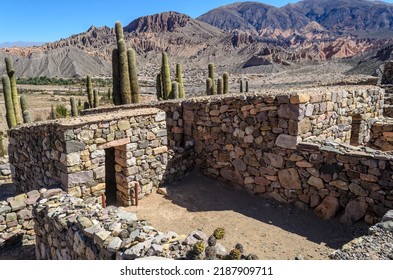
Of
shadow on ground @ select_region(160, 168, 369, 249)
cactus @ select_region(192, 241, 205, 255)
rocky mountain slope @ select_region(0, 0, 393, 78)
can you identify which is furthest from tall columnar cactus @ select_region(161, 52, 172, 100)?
rocky mountain slope @ select_region(0, 0, 393, 78)

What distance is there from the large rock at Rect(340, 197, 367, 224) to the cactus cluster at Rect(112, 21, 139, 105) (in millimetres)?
11978

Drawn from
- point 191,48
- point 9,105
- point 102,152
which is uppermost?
point 191,48

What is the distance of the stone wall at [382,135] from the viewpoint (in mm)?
8656

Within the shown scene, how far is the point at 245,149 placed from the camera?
7770 mm

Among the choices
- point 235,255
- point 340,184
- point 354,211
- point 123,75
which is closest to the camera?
point 235,255

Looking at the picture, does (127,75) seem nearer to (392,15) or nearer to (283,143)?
(283,143)

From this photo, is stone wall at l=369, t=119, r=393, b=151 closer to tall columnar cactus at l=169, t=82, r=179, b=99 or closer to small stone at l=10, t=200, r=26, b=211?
small stone at l=10, t=200, r=26, b=211

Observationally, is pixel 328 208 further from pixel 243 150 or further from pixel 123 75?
pixel 123 75

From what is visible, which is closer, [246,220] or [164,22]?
[246,220]

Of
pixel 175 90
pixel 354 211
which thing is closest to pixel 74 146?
pixel 354 211

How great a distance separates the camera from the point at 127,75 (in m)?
15.8

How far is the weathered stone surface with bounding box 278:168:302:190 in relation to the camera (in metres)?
6.88

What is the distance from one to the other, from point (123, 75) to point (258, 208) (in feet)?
35.1
